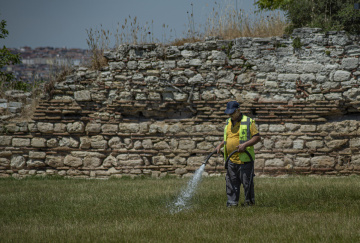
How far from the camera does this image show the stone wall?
12.2 meters

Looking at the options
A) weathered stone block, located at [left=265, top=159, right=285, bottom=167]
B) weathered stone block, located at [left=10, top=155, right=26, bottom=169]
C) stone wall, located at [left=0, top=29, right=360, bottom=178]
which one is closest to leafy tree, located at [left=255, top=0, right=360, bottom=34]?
stone wall, located at [left=0, top=29, right=360, bottom=178]

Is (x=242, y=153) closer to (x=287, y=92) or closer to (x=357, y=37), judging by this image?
(x=287, y=92)

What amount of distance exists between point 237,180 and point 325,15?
7062 mm

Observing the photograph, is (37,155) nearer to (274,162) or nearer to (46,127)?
(46,127)

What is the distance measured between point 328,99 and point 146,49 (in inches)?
194

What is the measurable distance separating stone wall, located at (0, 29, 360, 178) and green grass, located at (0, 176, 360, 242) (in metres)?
1.33

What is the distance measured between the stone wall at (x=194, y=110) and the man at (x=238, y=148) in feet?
14.8

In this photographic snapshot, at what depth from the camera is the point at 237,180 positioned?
789 centimetres

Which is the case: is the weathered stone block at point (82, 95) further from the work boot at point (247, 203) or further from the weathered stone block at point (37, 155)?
the work boot at point (247, 203)

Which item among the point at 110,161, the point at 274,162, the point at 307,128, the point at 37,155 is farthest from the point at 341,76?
the point at 37,155

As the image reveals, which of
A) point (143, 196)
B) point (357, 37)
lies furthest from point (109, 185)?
point (357, 37)

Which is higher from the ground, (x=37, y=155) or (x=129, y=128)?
(x=129, y=128)

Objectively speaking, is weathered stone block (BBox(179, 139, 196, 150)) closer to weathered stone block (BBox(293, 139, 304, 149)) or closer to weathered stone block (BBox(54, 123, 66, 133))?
weathered stone block (BBox(293, 139, 304, 149))

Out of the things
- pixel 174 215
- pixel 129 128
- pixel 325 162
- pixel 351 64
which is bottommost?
pixel 325 162
